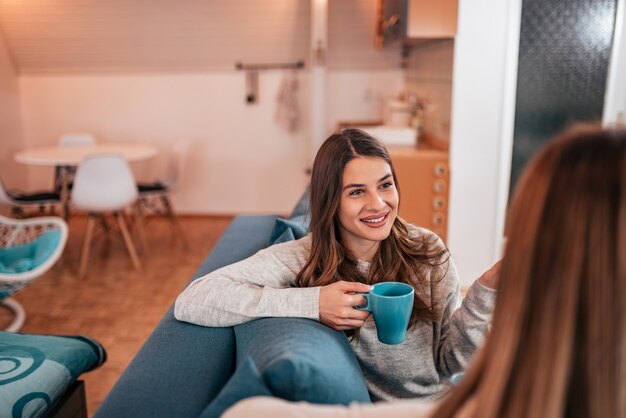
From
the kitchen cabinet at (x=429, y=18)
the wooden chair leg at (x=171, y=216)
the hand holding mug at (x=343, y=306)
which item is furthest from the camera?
the wooden chair leg at (x=171, y=216)

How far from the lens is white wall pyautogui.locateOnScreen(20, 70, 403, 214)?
533 cm

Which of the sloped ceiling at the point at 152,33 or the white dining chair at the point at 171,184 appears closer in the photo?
the white dining chair at the point at 171,184

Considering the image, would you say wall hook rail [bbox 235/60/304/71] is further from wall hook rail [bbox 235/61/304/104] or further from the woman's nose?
the woman's nose

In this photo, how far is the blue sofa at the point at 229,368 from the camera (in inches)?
37.7

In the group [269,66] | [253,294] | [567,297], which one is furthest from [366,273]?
[269,66]

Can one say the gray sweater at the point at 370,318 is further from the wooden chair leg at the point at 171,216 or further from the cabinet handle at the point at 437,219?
the wooden chair leg at the point at 171,216

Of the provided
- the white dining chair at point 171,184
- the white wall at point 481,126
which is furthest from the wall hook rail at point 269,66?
the white wall at point 481,126

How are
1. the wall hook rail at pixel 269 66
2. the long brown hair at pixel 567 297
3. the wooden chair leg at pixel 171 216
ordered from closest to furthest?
the long brown hair at pixel 567 297 → the wooden chair leg at pixel 171 216 → the wall hook rail at pixel 269 66

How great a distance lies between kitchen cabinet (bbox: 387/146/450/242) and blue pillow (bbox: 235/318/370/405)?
6.59 feet

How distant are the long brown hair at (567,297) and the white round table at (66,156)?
3612 mm

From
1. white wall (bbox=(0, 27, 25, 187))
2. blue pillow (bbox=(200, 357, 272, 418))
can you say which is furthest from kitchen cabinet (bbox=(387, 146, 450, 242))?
white wall (bbox=(0, 27, 25, 187))

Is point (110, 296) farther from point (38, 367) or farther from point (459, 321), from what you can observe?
point (459, 321)

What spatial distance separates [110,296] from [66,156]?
1.22m

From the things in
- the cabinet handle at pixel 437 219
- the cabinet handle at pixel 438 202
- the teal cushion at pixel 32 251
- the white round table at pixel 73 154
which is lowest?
the teal cushion at pixel 32 251
